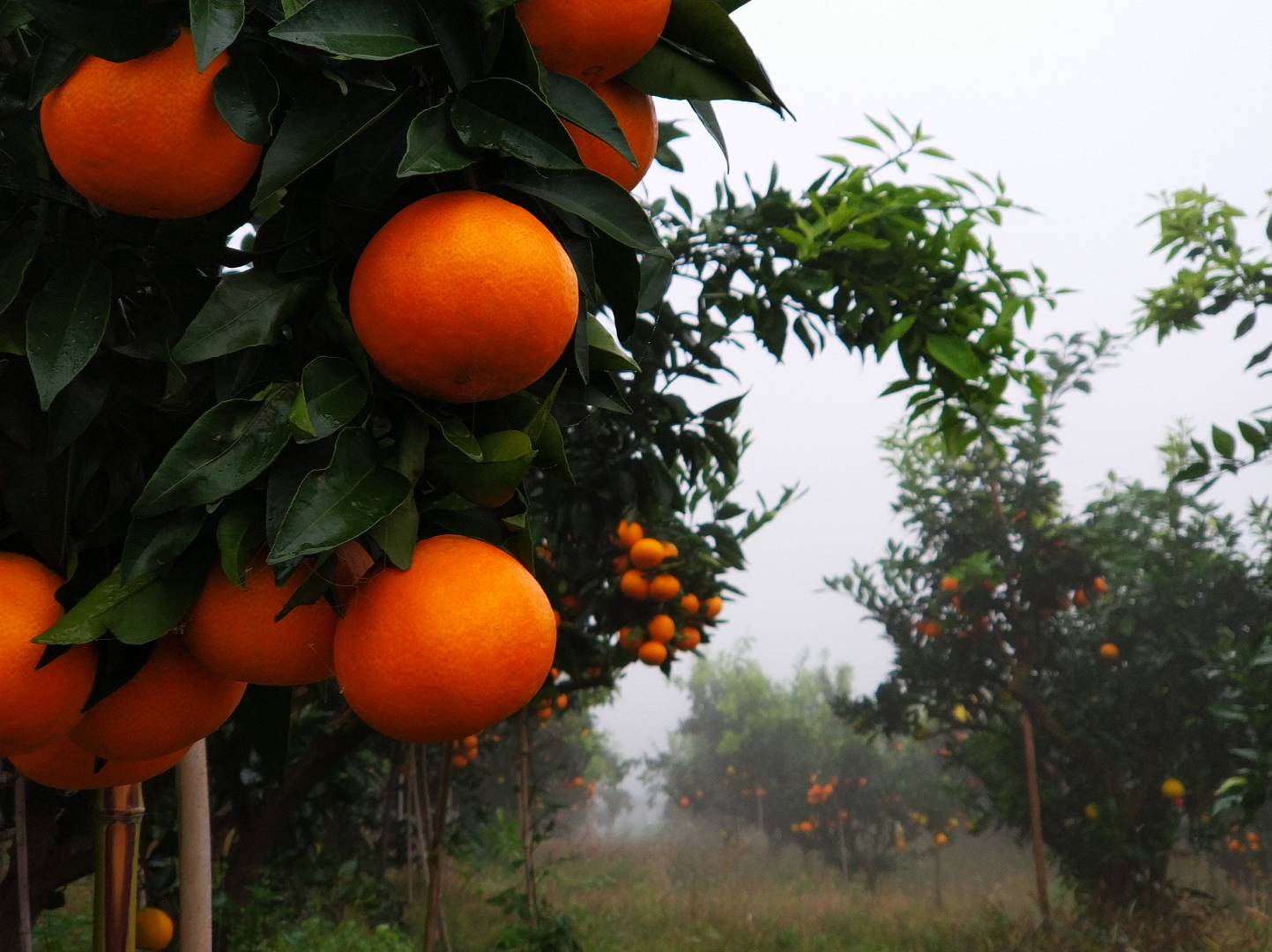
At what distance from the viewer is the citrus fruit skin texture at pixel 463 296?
1.71 ft

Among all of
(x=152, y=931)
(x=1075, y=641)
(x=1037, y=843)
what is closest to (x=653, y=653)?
(x=152, y=931)

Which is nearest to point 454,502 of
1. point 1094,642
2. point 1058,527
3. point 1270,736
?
point 1270,736

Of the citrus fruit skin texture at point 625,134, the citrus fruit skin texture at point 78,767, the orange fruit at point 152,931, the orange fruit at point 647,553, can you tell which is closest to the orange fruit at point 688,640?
the orange fruit at point 647,553

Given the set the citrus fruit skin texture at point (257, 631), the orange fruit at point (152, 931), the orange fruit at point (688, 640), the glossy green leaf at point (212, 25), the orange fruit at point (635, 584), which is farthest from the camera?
the orange fruit at point (688, 640)

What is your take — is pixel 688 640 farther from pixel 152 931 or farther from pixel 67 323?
pixel 67 323

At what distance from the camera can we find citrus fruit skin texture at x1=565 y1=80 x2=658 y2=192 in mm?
638

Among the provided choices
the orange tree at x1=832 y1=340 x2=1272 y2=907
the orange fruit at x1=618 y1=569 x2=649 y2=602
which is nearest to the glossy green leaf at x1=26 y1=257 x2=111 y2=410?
the orange fruit at x1=618 y1=569 x2=649 y2=602

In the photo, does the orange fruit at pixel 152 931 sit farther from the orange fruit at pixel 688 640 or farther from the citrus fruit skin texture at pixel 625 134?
the citrus fruit skin texture at pixel 625 134

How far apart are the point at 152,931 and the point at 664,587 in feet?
5.62

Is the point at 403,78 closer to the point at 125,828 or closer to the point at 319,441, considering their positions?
the point at 319,441

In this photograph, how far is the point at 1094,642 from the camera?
8.18m

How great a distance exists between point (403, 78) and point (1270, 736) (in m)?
4.49

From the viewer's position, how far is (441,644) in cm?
55

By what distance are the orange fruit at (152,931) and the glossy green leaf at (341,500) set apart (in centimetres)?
226
